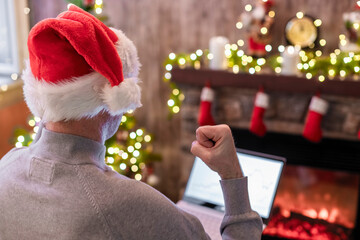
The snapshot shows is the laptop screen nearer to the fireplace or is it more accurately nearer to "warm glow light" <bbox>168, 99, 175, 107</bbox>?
the fireplace

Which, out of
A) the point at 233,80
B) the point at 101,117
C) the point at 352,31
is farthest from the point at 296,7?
the point at 101,117

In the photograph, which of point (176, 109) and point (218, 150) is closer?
point (218, 150)

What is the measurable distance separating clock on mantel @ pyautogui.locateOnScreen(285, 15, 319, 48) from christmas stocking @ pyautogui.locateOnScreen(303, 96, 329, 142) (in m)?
0.37

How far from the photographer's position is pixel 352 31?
2.21 meters

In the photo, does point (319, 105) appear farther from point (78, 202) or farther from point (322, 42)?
point (78, 202)

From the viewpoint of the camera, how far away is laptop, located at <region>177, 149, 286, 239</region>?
1.60 meters

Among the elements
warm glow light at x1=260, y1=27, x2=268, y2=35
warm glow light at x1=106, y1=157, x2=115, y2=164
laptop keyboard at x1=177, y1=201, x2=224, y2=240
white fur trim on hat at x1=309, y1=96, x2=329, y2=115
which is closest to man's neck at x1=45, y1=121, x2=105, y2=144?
laptop keyboard at x1=177, y1=201, x2=224, y2=240

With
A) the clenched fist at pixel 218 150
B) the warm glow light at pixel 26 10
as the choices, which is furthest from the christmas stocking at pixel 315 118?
the warm glow light at pixel 26 10

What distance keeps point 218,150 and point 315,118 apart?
4.83 ft

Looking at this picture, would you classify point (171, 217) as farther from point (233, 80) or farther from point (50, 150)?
point (233, 80)

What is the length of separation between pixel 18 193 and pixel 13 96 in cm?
218

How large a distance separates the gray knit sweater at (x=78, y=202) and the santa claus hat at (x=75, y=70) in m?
0.07

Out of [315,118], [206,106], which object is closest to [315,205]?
[315,118]

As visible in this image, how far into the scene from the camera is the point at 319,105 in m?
2.22
